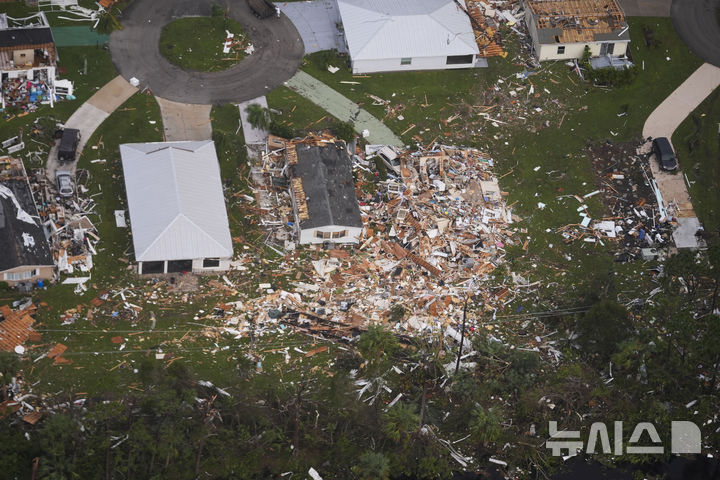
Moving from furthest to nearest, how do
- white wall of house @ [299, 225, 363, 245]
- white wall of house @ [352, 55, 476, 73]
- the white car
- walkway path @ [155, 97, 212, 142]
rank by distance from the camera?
white wall of house @ [352, 55, 476, 73] → walkway path @ [155, 97, 212, 142] → the white car → white wall of house @ [299, 225, 363, 245]

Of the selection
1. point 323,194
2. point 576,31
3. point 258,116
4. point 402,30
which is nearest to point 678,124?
point 576,31

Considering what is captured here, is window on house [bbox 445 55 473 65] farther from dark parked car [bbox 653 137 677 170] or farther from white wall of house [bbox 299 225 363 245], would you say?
white wall of house [bbox 299 225 363 245]

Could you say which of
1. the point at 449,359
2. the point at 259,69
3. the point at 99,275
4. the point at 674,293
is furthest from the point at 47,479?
the point at 674,293

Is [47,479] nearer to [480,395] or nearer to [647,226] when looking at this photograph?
[480,395]

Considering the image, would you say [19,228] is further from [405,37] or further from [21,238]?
[405,37]

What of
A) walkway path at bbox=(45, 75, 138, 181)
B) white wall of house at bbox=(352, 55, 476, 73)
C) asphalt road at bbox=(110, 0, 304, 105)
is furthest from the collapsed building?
white wall of house at bbox=(352, 55, 476, 73)

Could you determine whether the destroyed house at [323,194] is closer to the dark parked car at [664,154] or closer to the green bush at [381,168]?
the green bush at [381,168]
